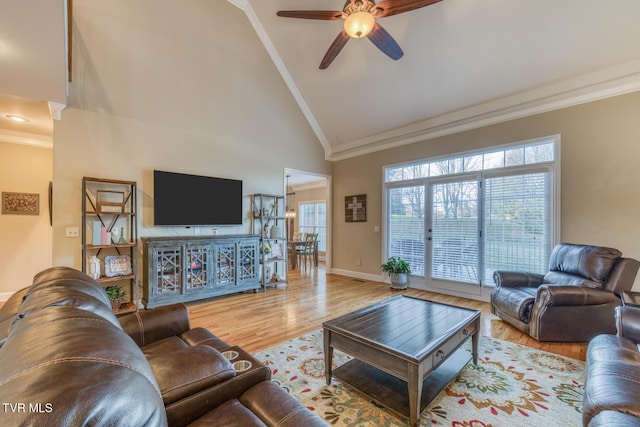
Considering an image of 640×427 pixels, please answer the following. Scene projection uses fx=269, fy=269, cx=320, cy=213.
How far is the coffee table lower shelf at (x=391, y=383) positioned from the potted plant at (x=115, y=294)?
3048mm

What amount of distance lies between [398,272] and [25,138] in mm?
6471

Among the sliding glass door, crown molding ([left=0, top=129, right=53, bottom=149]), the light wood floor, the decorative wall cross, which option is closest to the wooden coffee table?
the light wood floor

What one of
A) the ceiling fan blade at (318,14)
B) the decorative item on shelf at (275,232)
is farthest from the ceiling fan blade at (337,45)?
the decorative item on shelf at (275,232)

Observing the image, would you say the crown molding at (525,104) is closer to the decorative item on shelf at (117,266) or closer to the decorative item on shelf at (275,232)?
the decorative item on shelf at (275,232)

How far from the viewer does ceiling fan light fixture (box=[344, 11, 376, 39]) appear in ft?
7.93

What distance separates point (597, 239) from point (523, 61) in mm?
2442

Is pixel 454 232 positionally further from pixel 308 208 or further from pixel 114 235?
pixel 308 208

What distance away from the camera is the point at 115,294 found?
3.48m

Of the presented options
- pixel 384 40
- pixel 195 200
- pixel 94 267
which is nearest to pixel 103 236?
pixel 94 267

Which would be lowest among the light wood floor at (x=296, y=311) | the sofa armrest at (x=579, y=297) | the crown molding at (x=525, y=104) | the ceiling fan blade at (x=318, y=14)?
the light wood floor at (x=296, y=311)

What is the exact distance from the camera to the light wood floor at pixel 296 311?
9.37ft

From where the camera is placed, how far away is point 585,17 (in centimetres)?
293

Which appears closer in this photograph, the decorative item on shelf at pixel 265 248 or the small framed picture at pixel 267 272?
the decorative item on shelf at pixel 265 248

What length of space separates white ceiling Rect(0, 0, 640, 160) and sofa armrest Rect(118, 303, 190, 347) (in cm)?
213
